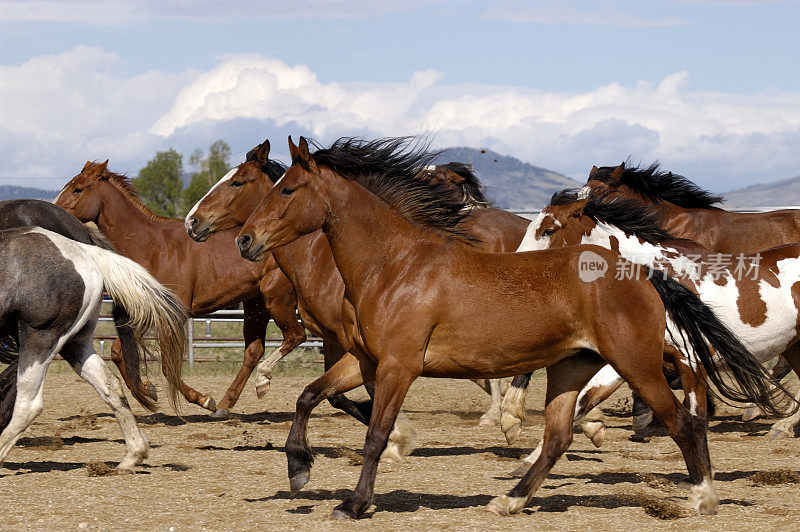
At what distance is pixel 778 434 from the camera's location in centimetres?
712

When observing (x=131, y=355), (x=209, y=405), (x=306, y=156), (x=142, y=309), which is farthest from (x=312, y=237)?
(x=209, y=405)

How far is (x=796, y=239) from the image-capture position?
25.9 ft

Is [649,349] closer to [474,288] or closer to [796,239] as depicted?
[474,288]

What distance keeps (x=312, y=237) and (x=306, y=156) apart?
5.05ft

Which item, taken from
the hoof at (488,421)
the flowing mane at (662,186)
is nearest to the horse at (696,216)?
the flowing mane at (662,186)

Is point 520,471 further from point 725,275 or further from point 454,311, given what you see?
point 725,275

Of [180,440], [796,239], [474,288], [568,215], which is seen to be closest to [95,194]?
[180,440]

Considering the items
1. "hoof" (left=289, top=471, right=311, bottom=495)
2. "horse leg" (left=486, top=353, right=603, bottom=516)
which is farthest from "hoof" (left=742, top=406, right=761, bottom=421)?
"hoof" (left=289, top=471, right=311, bottom=495)

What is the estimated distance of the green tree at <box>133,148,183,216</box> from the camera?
4556 centimetres

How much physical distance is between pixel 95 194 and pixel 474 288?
5094mm

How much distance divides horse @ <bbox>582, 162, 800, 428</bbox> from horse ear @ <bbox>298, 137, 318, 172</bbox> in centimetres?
344

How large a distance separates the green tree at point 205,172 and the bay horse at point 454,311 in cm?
3868

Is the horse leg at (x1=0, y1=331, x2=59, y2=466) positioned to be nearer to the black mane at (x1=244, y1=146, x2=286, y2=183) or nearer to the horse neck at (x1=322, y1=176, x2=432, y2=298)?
the horse neck at (x1=322, y1=176, x2=432, y2=298)

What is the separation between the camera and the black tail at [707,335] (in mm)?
4770
